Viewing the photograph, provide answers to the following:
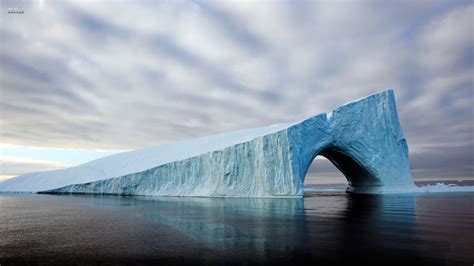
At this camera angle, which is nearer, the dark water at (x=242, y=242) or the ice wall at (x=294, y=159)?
the dark water at (x=242, y=242)

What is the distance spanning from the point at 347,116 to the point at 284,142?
19.9ft

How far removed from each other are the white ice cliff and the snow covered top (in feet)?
1.23

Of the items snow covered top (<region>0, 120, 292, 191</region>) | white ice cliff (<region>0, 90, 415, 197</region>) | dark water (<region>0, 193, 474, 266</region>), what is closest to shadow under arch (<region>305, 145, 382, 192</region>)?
white ice cliff (<region>0, 90, 415, 197</region>)

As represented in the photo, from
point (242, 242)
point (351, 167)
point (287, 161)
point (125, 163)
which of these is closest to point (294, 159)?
point (287, 161)

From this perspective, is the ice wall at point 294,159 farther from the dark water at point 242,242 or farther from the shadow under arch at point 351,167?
the dark water at point 242,242

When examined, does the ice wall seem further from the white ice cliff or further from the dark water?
the dark water

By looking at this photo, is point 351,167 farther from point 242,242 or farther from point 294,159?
point 242,242

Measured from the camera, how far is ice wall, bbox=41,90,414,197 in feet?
80.7

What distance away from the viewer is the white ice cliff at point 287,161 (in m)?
24.7

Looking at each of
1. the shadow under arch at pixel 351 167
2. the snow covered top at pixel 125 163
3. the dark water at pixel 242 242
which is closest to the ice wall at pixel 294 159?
the shadow under arch at pixel 351 167

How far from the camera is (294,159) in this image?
80.2 ft

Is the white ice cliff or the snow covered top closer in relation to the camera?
the white ice cliff

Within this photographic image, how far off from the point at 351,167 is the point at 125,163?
77.4 ft

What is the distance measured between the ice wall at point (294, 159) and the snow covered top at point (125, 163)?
246cm
